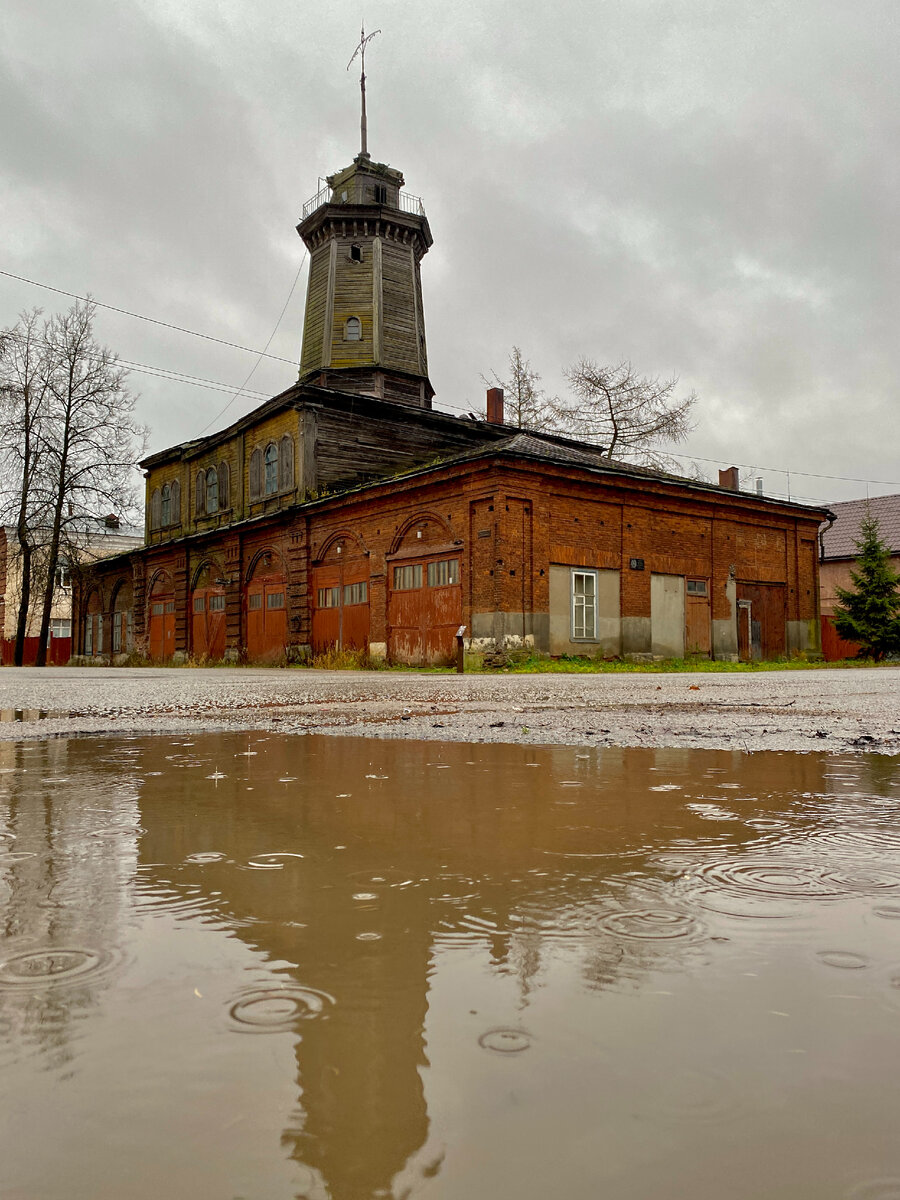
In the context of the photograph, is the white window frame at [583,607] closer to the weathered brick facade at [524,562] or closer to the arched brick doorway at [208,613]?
the weathered brick facade at [524,562]

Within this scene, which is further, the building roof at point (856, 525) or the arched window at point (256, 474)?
the building roof at point (856, 525)

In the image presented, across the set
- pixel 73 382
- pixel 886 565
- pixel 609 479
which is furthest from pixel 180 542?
pixel 886 565

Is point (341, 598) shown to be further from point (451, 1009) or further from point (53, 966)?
point (451, 1009)

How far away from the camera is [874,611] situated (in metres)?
26.2

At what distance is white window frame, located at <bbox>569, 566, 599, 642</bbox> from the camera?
20078mm

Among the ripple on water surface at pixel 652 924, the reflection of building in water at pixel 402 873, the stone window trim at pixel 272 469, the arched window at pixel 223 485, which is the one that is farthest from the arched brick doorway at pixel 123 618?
the ripple on water surface at pixel 652 924

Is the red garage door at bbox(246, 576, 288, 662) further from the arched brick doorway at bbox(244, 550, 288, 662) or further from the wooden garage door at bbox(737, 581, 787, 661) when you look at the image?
the wooden garage door at bbox(737, 581, 787, 661)

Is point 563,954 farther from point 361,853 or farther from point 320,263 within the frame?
point 320,263

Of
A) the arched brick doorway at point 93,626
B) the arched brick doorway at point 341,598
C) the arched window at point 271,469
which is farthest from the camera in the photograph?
the arched brick doorway at point 93,626

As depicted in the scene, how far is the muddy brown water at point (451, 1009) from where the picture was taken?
81 centimetres

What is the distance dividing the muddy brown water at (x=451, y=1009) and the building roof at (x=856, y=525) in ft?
127

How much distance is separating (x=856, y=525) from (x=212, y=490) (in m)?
28.9

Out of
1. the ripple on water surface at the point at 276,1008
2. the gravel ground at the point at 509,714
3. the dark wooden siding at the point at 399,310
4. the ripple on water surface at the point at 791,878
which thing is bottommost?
Answer: the ripple on water surface at the point at 276,1008

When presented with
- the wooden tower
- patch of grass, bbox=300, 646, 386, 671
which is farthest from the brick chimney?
patch of grass, bbox=300, 646, 386, 671
